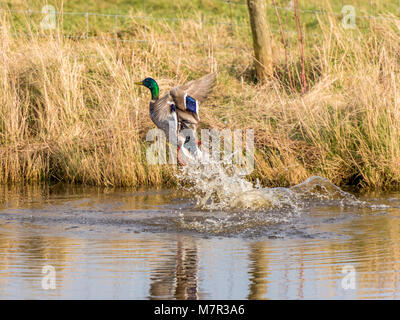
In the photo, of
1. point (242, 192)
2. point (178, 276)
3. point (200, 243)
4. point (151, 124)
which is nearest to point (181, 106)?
point (242, 192)

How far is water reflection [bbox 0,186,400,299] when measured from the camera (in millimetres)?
5785

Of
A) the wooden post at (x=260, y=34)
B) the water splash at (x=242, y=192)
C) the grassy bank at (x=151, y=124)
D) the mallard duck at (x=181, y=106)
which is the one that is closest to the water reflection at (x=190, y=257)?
the water splash at (x=242, y=192)

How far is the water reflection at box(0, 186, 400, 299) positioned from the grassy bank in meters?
1.41

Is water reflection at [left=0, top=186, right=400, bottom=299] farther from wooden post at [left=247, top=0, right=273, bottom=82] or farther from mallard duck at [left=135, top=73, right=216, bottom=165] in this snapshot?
wooden post at [left=247, top=0, right=273, bottom=82]

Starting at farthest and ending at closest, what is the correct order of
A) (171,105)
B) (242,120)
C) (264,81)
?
(264,81) → (242,120) → (171,105)

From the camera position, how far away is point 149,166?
10.8m

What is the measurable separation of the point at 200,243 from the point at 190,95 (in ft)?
8.72

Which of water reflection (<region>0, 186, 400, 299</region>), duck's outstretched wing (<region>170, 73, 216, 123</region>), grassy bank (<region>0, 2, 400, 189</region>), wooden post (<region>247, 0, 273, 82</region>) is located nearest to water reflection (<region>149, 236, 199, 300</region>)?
water reflection (<region>0, 186, 400, 299</region>)

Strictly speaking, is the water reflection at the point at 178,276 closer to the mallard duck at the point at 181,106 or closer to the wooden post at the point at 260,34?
the mallard duck at the point at 181,106

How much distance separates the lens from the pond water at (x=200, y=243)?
5848mm

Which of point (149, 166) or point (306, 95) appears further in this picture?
point (306, 95)
